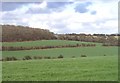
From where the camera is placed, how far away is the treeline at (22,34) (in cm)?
3775

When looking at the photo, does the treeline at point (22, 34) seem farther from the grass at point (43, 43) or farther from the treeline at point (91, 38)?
the treeline at point (91, 38)

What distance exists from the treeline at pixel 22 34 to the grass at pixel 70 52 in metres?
2.07

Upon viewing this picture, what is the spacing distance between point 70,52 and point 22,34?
779cm

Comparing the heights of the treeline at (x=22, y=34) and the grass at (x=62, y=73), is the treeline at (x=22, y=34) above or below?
above

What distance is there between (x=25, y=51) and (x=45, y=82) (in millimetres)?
26180

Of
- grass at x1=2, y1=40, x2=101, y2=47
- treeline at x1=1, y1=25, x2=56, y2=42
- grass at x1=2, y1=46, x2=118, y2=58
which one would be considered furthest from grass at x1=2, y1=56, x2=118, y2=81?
grass at x1=2, y1=40, x2=101, y2=47

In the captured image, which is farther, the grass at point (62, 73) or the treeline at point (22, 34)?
the treeline at point (22, 34)

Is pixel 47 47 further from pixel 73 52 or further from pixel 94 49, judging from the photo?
pixel 94 49

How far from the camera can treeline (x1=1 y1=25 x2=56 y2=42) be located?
37750 millimetres

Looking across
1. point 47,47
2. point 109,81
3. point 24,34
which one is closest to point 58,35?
point 47,47

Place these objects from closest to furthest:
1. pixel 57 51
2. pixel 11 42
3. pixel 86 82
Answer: pixel 86 82, pixel 11 42, pixel 57 51

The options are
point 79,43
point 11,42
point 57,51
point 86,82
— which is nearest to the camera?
point 86,82

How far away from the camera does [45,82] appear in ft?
49.8

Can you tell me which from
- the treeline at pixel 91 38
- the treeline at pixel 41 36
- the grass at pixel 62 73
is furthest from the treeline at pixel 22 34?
the grass at pixel 62 73
